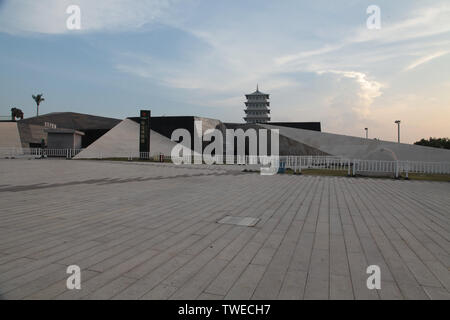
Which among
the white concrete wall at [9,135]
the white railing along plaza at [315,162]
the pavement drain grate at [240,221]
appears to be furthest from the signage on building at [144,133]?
the pavement drain grate at [240,221]

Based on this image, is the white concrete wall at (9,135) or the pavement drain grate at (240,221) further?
the white concrete wall at (9,135)

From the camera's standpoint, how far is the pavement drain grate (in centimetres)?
486

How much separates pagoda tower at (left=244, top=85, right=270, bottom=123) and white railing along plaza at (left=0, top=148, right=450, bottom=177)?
31.6 m

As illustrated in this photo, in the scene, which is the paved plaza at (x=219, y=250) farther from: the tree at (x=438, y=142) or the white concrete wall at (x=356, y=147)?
the tree at (x=438, y=142)

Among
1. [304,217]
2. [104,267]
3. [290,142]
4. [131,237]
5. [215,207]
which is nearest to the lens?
[104,267]

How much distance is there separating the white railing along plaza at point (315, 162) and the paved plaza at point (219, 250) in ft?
29.9

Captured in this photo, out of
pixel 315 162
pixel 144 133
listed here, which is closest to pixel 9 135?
pixel 144 133

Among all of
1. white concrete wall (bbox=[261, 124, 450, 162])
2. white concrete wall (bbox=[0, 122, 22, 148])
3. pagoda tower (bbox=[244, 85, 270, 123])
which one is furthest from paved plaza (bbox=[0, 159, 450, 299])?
pagoda tower (bbox=[244, 85, 270, 123])

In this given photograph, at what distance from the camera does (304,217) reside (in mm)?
5426

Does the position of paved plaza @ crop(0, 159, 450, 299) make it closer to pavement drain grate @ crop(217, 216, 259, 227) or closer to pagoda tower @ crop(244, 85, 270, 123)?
pavement drain grate @ crop(217, 216, 259, 227)

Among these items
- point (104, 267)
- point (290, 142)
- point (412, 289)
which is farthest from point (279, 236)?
point (290, 142)

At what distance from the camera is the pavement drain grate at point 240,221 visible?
4855mm
